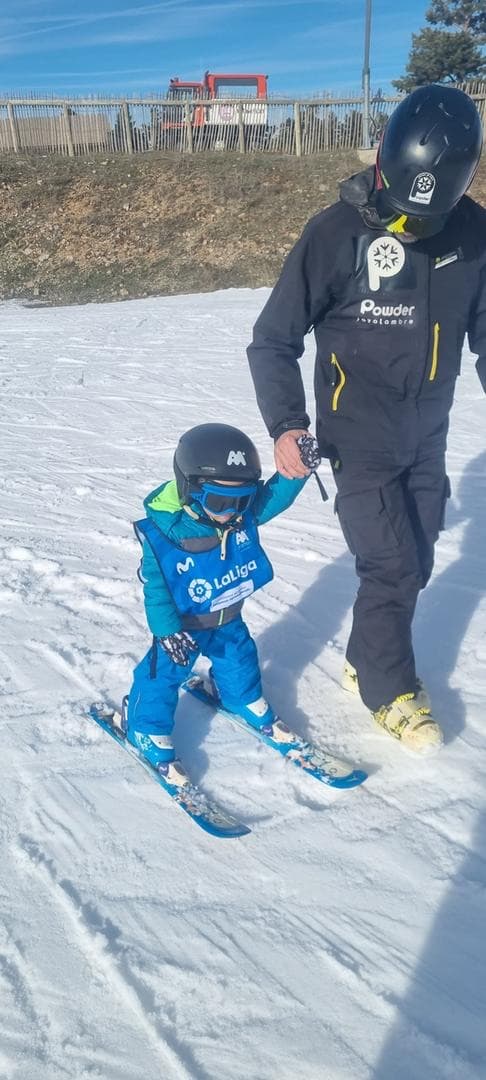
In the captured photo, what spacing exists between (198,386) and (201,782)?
6019mm

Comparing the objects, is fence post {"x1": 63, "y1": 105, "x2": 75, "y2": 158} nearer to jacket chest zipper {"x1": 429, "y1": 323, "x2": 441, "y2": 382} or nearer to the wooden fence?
the wooden fence

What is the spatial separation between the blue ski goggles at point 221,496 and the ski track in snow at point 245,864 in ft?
3.11

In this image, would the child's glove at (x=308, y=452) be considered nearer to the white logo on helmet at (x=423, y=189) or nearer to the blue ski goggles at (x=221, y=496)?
the blue ski goggles at (x=221, y=496)

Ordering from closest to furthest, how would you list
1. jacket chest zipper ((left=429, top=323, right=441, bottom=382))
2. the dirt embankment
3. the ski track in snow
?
the ski track in snow
jacket chest zipper ((left=429, top=323, right=441, bottom=382))
the dirt embankment

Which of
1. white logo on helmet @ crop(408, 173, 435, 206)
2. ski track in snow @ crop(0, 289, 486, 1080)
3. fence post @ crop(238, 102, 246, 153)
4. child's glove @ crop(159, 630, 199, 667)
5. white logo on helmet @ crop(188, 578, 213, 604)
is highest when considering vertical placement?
fence post @ crop(238, 102, 246, 153)

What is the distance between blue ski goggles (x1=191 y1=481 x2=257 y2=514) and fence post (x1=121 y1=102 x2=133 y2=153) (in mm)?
25347

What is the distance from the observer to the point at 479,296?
268 centimetres

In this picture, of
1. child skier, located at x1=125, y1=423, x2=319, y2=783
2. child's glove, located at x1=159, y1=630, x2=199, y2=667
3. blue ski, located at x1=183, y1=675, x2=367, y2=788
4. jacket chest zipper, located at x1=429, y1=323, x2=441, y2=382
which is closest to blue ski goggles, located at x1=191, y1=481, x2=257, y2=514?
child skier, located at x1=125, y1=423, x2=319, y2=783

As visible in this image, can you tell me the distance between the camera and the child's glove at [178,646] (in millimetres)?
2533

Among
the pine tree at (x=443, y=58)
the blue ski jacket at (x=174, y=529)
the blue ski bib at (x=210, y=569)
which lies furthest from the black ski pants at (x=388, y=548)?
the pine tree at (x=443, y=58)

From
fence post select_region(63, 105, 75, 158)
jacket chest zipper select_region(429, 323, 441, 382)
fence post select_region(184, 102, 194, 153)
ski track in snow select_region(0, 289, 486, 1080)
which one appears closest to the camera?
ski track in snow select_region(0, 289, 486, 1080)

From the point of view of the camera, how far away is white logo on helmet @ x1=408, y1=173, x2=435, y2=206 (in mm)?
2338

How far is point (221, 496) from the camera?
2555mm

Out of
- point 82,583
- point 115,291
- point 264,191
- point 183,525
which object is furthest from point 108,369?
point 264,191
